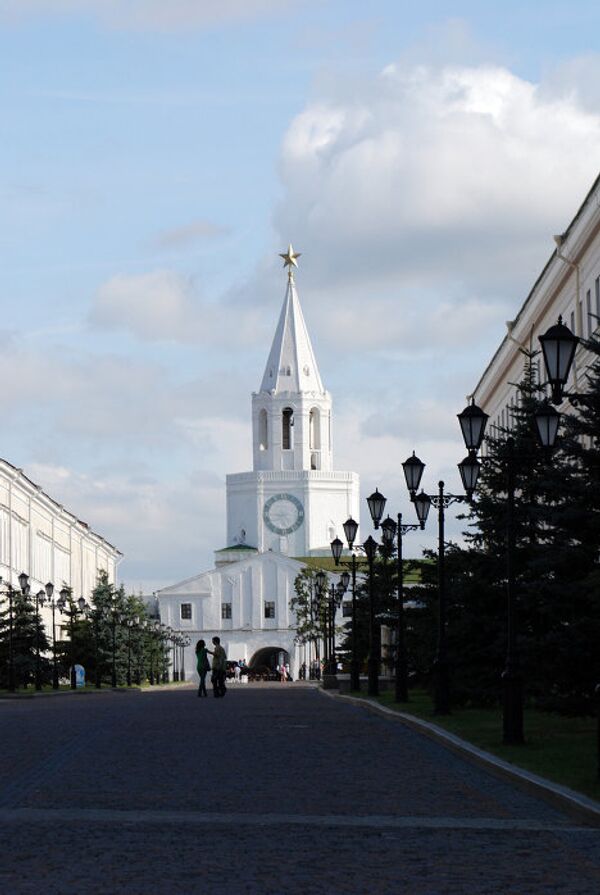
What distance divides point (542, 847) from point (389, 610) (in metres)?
53.9

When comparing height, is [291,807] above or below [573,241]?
below

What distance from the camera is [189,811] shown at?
14.3m

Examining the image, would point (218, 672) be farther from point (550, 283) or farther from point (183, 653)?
point (183, 653)

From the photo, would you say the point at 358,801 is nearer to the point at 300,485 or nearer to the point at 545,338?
the point at 545,338

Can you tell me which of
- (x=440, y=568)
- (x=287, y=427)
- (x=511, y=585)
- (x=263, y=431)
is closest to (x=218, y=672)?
(x=440, y=568)

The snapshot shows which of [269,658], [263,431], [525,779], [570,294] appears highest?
[263,431]

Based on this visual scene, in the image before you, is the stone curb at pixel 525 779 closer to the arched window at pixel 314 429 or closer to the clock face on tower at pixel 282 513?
the clock face on tower at pixel 282 513

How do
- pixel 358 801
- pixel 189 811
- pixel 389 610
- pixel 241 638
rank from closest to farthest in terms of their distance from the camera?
pixel 189 811 → pixel 358 801 → pixel 389 610 → pixel 241 638

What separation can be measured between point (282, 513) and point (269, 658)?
15.7m

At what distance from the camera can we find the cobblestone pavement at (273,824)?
34.2 feet

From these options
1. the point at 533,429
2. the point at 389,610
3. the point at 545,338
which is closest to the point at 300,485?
the point at 389,610

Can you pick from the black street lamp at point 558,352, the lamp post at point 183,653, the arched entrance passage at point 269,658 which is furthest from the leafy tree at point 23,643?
the arched entrance passage at point 269,658

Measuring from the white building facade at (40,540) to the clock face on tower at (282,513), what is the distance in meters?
49.0

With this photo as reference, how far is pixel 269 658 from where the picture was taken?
170 metres
